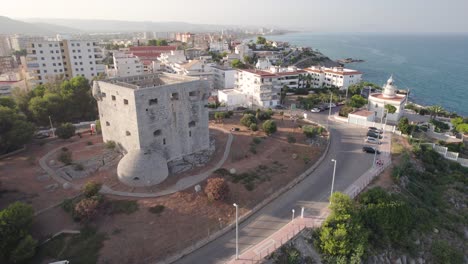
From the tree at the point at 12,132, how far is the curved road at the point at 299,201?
31.8 m

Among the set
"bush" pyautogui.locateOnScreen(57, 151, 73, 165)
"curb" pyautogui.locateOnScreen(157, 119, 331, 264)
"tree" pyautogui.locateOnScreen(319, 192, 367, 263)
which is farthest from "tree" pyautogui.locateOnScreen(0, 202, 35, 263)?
"tree" pyautogui.locateOnScreen(319, 192, 367, 263)

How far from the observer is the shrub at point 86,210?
26848mm

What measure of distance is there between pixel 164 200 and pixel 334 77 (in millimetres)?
75185

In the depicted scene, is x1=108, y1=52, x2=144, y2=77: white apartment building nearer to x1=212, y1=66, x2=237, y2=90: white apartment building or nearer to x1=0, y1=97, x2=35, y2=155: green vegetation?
x1=212, y1=66, x2=237, y2=90: white apartment building

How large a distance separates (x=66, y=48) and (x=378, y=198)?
92.2 meters

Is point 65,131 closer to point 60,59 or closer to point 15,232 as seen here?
point 15,232

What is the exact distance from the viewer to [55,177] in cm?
3469

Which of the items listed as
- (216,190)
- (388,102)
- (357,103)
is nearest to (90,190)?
(216,190)

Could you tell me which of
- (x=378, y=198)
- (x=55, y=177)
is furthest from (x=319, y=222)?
(x=55, y=177)

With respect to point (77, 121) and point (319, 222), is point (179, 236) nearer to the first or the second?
point (319, 222)

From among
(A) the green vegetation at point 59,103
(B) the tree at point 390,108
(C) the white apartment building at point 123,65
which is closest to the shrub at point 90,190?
(A) the green vegetation at point 59,103

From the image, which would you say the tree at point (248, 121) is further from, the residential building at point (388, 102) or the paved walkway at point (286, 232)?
the residential building at point (388, 102)

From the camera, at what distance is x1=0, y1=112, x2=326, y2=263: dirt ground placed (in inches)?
994

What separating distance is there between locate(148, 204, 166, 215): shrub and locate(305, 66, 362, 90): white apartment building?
245 feet
